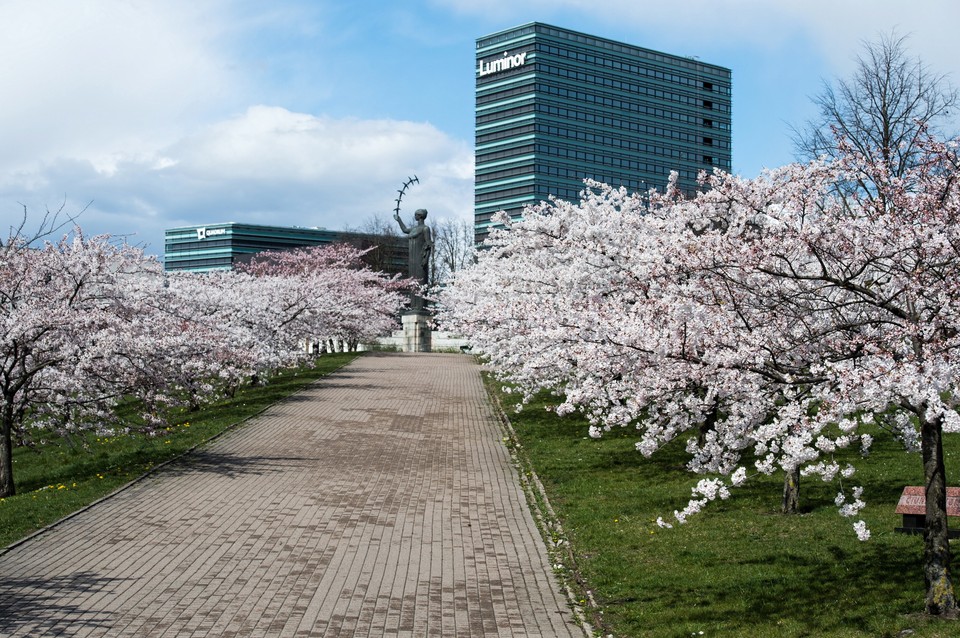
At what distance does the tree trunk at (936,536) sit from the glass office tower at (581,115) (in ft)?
→ 385

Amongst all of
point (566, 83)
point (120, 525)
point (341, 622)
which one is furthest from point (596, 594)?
point (566, 83)

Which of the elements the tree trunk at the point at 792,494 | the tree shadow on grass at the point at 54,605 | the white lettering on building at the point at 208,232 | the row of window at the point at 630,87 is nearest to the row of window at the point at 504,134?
the row of window at the point at 630,87

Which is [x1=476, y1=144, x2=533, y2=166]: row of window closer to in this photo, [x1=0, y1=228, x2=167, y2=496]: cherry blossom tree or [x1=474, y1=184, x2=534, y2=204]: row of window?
[x1=474, y1=184, x2=534, y2=204]: row of window

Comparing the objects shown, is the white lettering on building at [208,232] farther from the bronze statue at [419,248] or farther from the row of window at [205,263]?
the bronze statue at [419,248]

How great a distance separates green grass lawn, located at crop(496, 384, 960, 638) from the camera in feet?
26.3

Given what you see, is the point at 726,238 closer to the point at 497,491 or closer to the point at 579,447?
the point at 497,491

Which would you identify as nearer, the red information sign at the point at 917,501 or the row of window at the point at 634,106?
the red information sign at the point at 917,501

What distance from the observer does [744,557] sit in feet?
32.9

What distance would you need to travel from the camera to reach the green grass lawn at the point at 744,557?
8016mm

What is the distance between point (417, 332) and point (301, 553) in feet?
134

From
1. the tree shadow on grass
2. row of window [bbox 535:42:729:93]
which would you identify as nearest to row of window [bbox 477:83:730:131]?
row of window [bbox 535:42:729:93]

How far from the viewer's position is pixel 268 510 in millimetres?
12859

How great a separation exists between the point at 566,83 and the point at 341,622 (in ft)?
409

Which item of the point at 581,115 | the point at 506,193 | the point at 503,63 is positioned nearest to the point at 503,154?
the point at 506,193
